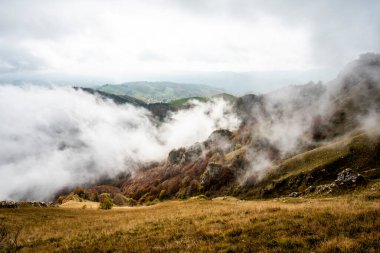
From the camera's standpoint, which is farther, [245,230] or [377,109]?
[377,109]

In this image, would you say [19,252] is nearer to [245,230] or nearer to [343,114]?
[245,230]

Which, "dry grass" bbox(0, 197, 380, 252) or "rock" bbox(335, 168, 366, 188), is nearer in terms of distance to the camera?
"dry grass" bbox(0, 197, 380, 252)

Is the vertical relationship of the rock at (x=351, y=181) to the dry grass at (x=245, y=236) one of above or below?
below

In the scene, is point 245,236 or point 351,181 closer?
point 245,236

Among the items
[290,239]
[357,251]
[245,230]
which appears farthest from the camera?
[245,230]

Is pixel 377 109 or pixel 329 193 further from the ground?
pixel 377 109

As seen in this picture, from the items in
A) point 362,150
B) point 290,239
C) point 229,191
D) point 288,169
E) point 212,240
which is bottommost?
point 229,191

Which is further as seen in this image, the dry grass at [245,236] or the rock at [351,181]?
the rock at [351,181]

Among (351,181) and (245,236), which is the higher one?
(245,236)

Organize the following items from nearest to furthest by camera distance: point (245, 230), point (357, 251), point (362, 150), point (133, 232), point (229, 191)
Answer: point (357, 251) → point (245, 230) → point (133, 232) → point (362, 150) → point (229, 191)

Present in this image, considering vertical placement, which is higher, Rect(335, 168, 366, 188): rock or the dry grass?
the dry grass

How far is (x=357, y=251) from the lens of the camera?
1283 centimetres

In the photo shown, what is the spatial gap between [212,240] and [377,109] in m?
162

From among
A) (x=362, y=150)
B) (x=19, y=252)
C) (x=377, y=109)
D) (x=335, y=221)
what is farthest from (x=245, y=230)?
(x=377, y=109)
